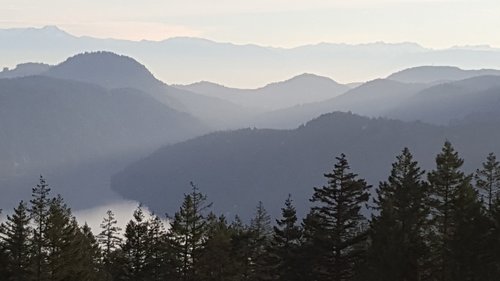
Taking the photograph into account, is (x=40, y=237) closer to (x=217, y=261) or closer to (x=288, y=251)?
(x=217, y=261)

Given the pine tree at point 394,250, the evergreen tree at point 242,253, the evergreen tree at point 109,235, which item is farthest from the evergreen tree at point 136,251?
the pine tree at point 394,250

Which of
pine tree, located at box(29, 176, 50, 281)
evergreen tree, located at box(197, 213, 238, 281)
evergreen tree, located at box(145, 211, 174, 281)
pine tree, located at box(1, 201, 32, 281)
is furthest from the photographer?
evergreen tree, located at box(145, 211, 174, 281)

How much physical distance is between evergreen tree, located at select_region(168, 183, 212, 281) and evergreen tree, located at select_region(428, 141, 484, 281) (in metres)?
15.9

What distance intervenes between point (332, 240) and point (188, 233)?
13.6 meters

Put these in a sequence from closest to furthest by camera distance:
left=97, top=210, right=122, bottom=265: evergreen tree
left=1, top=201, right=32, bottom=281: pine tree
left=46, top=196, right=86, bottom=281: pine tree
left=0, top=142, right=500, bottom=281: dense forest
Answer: left=0, top=142, right=500, bottom=281: dense forest → left=46, top=196, right=86, bottom=281: pine tree → left=1, top=201, right=32, bottom=281: pine tree → left=97, top=210, right=122, bottom=265: evergreen tree

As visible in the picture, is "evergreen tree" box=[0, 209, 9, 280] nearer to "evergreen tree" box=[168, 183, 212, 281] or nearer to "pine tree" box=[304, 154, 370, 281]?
"evergreen tree" box=[168, 183, 212, 281]

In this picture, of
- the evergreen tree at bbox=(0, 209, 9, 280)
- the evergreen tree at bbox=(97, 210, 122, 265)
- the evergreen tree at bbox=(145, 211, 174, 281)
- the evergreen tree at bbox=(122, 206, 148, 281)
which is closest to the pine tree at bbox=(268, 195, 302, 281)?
the evergreen tree at bbox=(145, 211, 174, 281)

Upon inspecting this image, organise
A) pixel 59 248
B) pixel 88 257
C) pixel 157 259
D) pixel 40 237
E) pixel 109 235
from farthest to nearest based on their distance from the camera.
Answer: pixel 109 235, pixel 88 257, pixel 157 259, pixel 59 248, pixel 40 237

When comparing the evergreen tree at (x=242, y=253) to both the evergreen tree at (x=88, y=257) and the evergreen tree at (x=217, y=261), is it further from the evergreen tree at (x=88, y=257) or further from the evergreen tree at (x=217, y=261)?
the evergreen tree at (x=88, y=257)

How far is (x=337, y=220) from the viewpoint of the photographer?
38438mm

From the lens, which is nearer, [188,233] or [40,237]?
[40,237]

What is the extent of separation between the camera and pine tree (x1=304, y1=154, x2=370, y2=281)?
1489 inches

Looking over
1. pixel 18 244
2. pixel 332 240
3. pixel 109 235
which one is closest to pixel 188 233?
pixel 18 244

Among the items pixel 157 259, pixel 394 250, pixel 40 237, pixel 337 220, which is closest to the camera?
pixel 394 250
